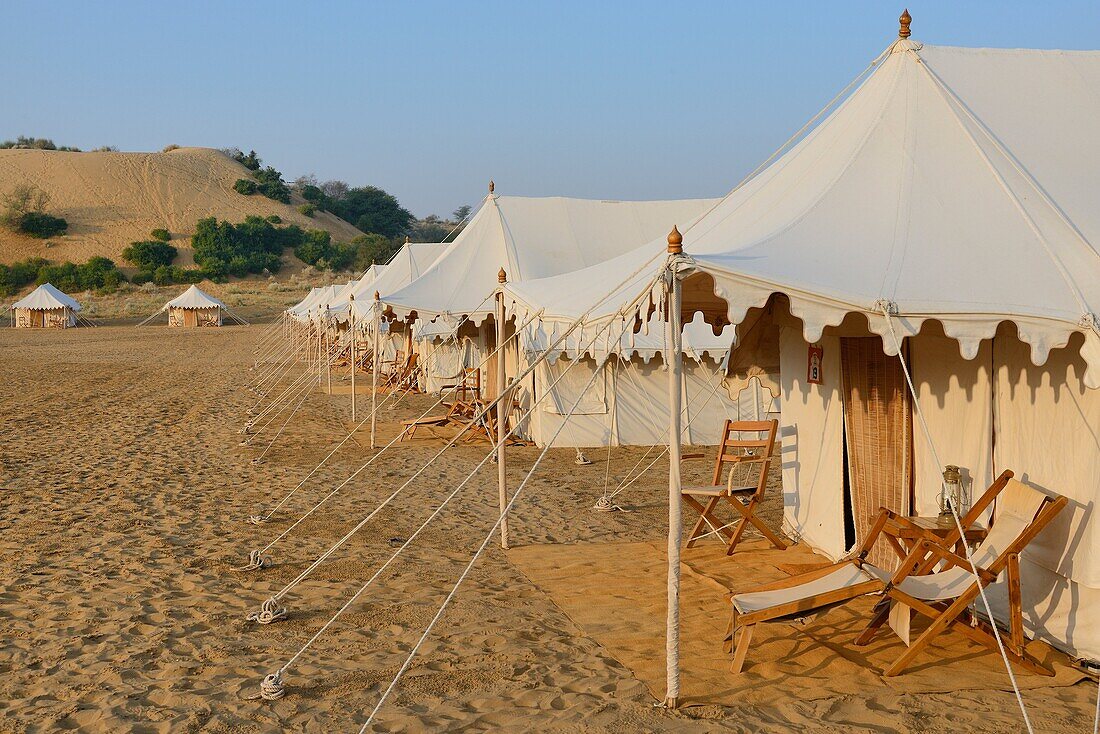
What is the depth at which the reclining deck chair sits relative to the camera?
15.1 ft

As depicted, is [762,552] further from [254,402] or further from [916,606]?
[254,402]

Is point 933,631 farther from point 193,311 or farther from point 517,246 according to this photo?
point 193,311

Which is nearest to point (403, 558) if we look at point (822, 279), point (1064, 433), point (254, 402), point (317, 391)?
point (822, 279)

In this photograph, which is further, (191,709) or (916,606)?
(916,606)

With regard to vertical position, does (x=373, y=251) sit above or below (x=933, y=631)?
above

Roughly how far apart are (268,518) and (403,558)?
1.85 meters

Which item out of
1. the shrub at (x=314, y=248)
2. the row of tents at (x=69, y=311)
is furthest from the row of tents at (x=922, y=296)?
the shrub at (x=314, y=248)

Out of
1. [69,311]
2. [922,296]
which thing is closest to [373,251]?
[69,311]

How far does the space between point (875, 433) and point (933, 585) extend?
1.55 metres

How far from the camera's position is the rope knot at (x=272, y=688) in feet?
14.6

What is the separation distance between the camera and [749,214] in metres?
6.29

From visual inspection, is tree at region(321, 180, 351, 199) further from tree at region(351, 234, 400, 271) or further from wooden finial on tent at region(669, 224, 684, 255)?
wooden finial on tent at region(669, 224, 684, 255)

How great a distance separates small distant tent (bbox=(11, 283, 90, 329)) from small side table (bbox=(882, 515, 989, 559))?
50.0 m

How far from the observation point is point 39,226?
226 feet
